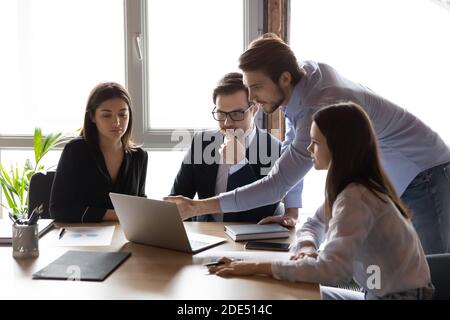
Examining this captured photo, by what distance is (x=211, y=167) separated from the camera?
2.57m

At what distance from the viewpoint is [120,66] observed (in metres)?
3.60

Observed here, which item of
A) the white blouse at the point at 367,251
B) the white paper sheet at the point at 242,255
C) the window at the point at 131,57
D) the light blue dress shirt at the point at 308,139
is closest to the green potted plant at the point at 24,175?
the window at the point at 131,57

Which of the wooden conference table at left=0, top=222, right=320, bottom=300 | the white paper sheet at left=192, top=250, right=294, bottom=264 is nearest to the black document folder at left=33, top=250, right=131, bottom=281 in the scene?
the wooden conference table at left=0, top=222, right=320, bottom=300

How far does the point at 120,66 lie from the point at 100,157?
122 centimetres

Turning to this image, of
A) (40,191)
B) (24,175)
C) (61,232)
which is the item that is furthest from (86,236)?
(24,175)

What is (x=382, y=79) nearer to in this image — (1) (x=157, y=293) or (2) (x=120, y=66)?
(2) (x=120, y=66)

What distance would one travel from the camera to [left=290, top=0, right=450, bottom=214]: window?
134 inches

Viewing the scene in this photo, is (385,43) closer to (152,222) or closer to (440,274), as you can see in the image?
(440,274)

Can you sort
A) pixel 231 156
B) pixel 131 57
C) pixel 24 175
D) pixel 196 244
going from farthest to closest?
pixel 131 57
pixel 24 175
pixel 231 156
pixel 196 244

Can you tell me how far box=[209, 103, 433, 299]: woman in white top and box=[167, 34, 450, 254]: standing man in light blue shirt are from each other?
414mm

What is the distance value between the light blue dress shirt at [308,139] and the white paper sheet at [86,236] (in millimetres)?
444

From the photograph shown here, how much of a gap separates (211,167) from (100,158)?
19.8 inches

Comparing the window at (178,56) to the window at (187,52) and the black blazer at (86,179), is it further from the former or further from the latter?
the black blazer at (86,179)
